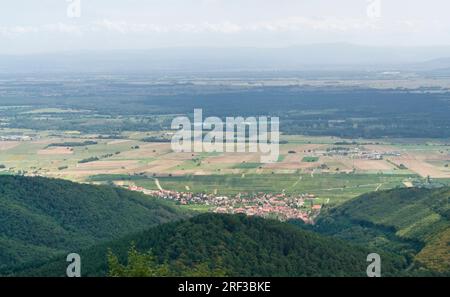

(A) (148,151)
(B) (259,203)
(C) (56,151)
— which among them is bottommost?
(C) (56,151)

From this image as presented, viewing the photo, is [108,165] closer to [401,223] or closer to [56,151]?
[56,151]

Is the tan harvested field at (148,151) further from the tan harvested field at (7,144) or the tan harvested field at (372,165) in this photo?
the tan harvested field at (372,165)

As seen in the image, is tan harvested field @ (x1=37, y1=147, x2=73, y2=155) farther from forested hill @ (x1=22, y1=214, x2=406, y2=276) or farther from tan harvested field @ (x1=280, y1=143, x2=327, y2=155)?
forested hill @ (x1=22, y1=214, x2=406, y2=276)

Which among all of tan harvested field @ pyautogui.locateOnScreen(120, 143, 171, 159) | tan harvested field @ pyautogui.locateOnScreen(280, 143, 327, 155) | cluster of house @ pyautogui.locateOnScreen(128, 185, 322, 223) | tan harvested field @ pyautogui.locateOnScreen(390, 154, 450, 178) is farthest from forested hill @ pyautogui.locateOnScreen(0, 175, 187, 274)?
tan harvested field @ pyautogui.locateOnScreen(280, 143, 327, 155)

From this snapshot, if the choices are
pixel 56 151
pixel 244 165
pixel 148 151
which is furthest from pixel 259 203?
pixel 56 151

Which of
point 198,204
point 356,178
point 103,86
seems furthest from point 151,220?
point 103,86
